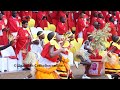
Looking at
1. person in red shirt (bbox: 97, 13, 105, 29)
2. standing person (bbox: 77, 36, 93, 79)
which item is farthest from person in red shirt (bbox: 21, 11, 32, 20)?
person in red shirt (bbox: 97, 13, 105, 29)

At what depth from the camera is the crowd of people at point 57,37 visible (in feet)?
22.4

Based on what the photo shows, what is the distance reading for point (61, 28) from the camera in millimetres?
7055

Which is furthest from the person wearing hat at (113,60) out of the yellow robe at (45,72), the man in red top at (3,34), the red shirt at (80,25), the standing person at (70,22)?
the man in red top at (3,34)

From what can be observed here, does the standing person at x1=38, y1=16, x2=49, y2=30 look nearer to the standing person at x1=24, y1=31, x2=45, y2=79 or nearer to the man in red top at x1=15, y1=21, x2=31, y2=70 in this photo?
the standing person at x1=24, y1=31, x2=45, y2=79

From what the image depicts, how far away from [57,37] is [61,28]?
9.3 inches

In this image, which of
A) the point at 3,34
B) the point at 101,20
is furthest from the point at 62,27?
the point at 3,34

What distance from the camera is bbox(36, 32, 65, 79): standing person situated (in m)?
6.70

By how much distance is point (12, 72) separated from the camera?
6957 mm

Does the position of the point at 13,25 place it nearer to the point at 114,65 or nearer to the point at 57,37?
the point at 57,37

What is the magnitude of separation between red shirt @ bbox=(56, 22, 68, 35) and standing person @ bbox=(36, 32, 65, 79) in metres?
0.23

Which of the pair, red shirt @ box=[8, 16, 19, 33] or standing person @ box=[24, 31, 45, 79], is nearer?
standing person @ box=[24, 31, 45, 79]
